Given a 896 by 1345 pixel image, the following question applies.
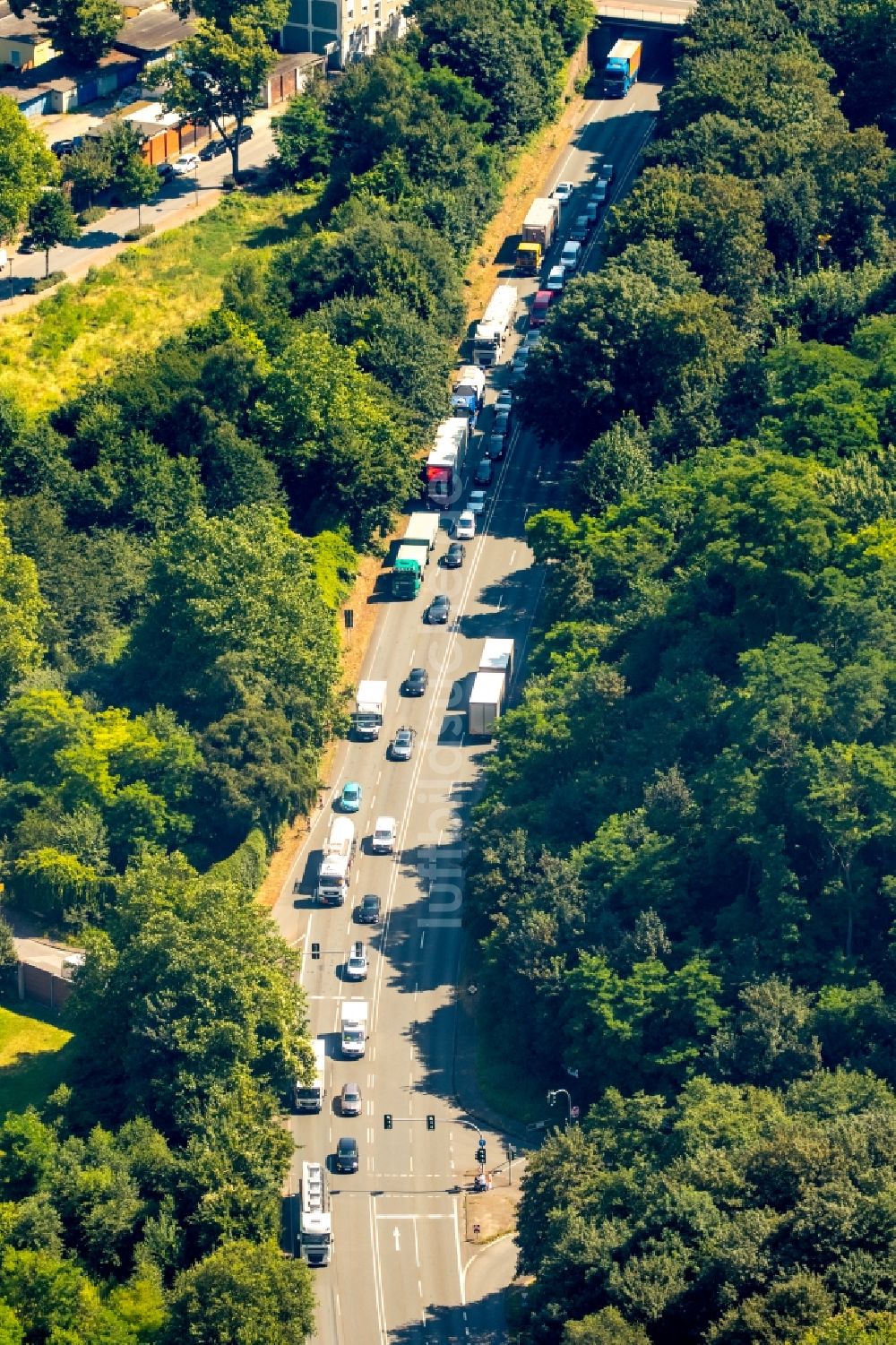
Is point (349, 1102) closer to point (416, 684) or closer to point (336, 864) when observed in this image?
point (336, 864)

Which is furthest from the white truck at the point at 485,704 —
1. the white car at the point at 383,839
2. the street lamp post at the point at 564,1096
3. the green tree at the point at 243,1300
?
the green tree at the point at 243,1300

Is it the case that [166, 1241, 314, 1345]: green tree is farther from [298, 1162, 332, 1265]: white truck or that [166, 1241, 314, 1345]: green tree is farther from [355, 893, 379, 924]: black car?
[355, 893, 379, 924]: black car

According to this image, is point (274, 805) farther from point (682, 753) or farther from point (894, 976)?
point (894, 976)

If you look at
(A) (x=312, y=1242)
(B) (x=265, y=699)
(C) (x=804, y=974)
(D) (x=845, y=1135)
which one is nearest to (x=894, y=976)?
(C) (x=804, y=974)

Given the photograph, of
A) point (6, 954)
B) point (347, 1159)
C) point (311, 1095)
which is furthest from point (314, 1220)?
point (6, 954)

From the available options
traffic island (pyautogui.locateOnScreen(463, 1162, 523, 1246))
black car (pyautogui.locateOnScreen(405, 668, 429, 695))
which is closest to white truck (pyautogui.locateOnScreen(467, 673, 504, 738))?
black car (pyautogui.locateOnScreen(405, 668, 429, 695))

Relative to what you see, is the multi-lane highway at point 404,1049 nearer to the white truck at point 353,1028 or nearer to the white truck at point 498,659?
the white truck at point 353,1028

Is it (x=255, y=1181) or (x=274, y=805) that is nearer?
(x=255, y=1181)
